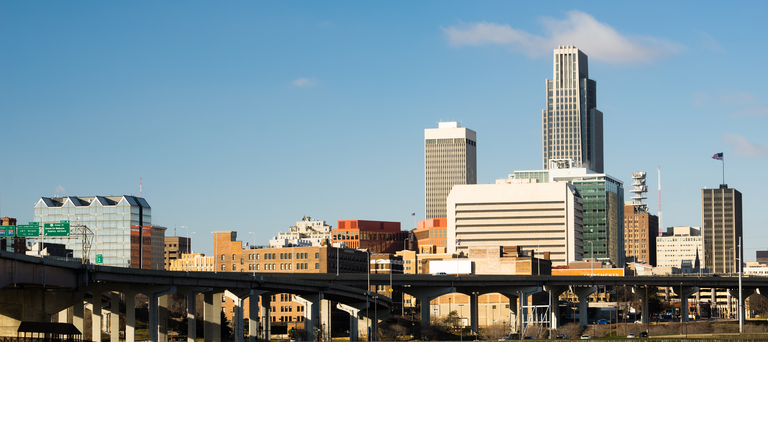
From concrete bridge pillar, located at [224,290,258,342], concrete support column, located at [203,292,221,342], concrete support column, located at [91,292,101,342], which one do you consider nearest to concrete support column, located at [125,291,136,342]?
concrete support column, located at [91,292,101,342]

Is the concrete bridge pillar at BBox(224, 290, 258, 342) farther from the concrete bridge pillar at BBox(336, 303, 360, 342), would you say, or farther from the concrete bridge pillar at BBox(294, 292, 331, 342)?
the concrete bridge pillar at BBox(336, 303, 360, 342)

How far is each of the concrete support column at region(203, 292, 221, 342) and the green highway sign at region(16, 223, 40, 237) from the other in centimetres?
3000

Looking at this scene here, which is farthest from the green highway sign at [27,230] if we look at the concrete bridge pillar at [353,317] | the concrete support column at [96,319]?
the concrete bridge pillar at [353,317]

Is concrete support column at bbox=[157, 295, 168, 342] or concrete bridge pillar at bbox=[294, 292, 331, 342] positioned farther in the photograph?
concrete bridge pillar at bbox=[294, 292, 331, 342]

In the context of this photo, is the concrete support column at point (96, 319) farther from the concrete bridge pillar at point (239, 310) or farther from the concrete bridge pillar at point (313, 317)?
the concrete bridge pillar at point (313, 317)

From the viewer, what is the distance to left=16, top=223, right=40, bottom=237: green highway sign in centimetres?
14662

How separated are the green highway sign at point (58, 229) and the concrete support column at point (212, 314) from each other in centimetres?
2679

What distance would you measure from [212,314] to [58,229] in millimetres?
30573

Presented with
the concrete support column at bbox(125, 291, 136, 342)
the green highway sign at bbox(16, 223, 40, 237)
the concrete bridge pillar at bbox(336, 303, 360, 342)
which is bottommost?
the concrete bridge pillar at bbox(336, 303, 360, 342)

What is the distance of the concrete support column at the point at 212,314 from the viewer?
146 meters
